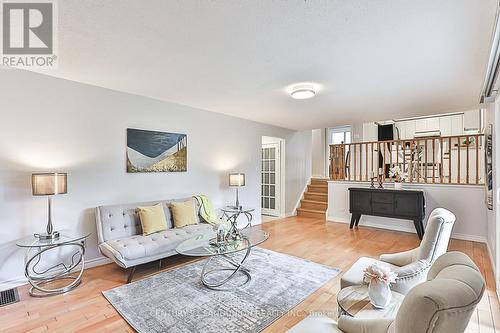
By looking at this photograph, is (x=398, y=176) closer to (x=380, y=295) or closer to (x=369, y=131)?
(x=369, y=131)

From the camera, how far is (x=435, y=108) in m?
4.56

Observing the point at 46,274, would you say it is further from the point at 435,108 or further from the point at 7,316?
the point at 435,108

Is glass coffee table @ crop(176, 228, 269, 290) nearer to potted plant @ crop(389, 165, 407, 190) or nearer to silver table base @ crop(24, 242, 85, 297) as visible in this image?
silver table base @ crop(24, 242, 85, 297)

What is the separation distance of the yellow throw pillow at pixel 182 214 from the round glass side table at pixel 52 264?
118 cm

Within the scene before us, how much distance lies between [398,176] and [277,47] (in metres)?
4.56

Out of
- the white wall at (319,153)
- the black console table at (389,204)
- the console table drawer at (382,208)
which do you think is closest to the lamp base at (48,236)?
the black console table at (389,204)

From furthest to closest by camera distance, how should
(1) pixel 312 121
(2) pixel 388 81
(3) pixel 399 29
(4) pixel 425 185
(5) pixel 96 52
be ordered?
(1) pixel 312 121, (4) pixel 425 185, (2) pixel 388 81, (5) pixel 96 52, (3) pixel 399 29

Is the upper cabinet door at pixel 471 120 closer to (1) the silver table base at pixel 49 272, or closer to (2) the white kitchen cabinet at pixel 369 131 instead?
(2) the white kitchen cabinet at pixel 369 131

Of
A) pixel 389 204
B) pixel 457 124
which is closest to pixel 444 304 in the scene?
pixel 389 204

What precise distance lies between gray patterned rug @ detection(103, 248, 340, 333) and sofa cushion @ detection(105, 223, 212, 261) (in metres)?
0.30

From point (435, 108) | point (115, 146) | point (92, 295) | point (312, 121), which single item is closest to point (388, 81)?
point (435, 108)

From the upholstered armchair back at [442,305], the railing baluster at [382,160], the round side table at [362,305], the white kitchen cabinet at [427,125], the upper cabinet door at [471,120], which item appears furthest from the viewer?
the white kitchen cabinet at [427,125]

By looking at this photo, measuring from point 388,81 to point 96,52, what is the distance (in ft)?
10.9

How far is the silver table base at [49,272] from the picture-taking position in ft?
8.82
